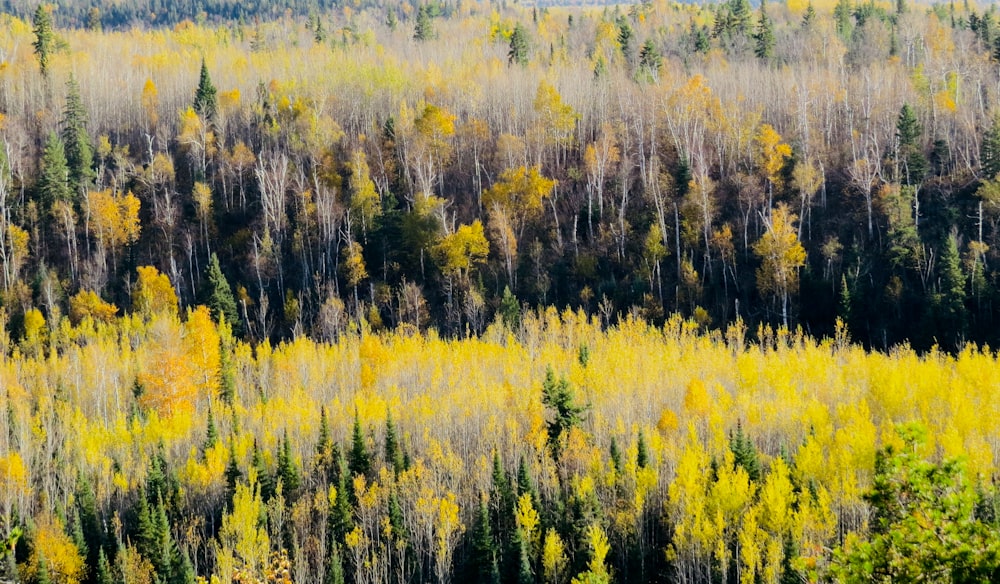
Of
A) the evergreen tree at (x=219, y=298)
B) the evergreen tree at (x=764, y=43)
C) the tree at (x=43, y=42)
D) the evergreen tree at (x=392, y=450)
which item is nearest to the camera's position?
the evergreen tree at (x=392, y=450)

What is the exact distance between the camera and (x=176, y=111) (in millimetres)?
102188

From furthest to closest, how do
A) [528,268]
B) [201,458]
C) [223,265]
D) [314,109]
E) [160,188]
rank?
[314,109]
[160,188]
[223,265]
[528,268]
[201,458]

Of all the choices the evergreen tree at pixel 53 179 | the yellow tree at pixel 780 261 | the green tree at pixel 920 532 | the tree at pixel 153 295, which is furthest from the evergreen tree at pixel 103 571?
the evergreen tree at pixel 53 179

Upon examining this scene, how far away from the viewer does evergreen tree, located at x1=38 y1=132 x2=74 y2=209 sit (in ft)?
274

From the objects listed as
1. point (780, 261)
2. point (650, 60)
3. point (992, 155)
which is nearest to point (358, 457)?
point (780, 261)

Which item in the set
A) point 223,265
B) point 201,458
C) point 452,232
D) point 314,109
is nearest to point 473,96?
point 314,109

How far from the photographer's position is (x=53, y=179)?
3295 inches

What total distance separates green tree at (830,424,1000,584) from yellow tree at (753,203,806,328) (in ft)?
181

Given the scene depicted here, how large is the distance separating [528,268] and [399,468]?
92.6 ft

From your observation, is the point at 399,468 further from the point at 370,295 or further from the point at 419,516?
the point at 370,295

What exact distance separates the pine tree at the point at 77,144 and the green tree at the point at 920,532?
8651cm

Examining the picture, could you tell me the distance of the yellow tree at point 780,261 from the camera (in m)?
65.4

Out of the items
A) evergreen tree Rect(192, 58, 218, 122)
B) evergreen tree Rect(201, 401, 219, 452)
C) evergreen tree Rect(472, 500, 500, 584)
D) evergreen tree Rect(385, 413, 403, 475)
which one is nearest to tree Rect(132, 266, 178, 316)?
evergreen tree Rect(201, 401, 219, 452)

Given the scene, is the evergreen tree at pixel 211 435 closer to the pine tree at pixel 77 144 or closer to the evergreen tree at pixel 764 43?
the pine tree at pixel 77 144
